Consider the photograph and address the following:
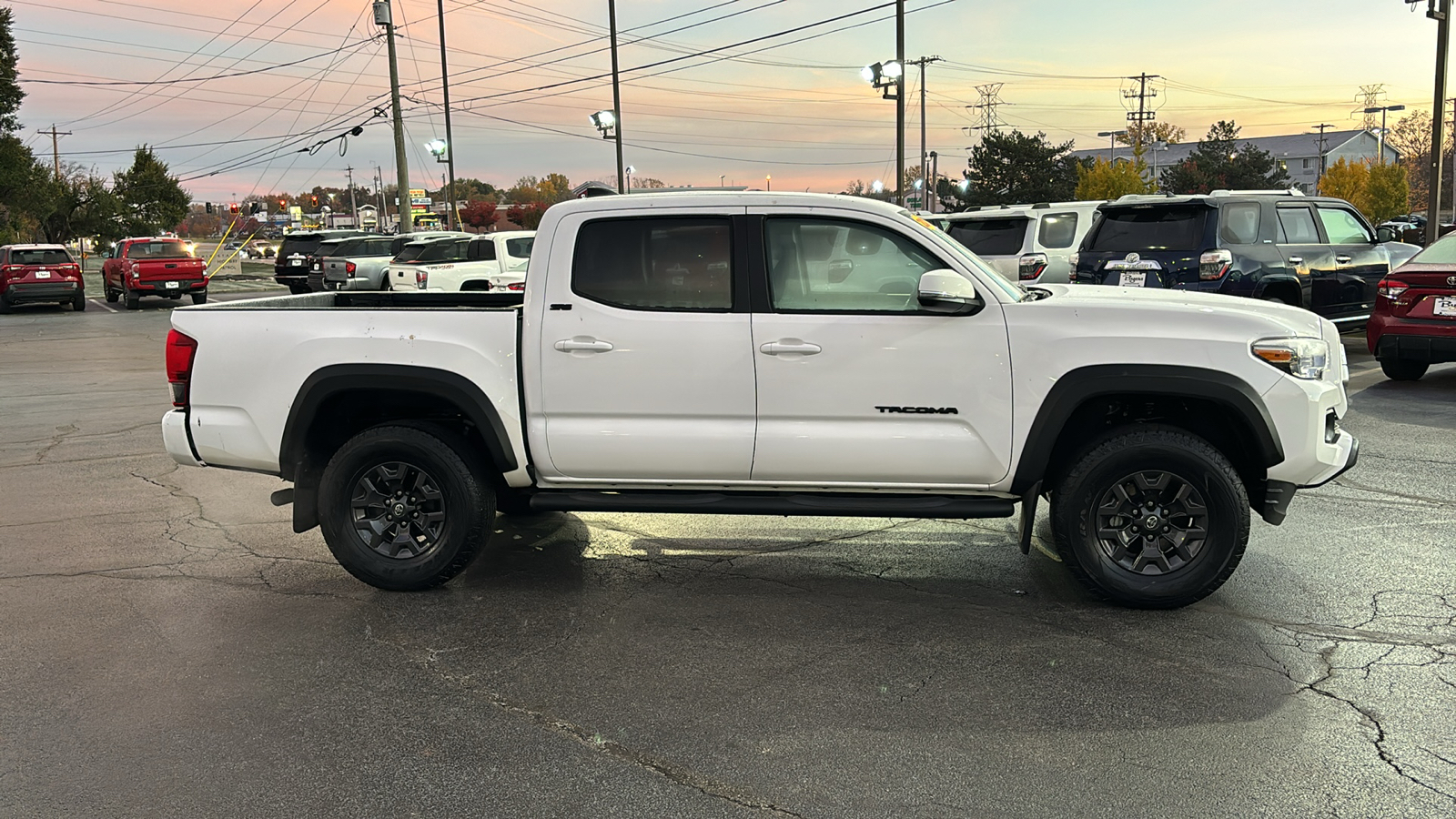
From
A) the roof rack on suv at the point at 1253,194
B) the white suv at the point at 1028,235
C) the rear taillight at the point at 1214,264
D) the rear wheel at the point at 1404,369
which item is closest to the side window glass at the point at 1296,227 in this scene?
the roof rack on suv at the point at 1253,194

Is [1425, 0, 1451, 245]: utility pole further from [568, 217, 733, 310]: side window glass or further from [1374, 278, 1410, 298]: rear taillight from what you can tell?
[568, 217, 733, 310]: side window glass

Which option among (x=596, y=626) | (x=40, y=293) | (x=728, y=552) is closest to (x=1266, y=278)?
(x=728, y=552)

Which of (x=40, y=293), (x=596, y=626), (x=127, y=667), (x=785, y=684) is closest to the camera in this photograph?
(x=785, y=684)

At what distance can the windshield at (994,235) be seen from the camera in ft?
47.5

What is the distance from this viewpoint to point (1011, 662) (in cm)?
439

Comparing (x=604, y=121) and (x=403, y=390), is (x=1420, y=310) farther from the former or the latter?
(x=604, y=121)

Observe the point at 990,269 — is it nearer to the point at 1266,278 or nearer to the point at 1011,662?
the point at 1011,662

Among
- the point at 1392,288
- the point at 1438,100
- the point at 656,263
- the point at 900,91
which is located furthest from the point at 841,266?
the point at 900,91

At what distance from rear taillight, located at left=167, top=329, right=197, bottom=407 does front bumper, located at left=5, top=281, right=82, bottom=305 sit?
26.3m

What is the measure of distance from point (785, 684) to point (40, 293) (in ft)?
96.1

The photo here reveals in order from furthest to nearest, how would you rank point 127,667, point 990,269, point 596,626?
point 990,269 → point 596,626 → point 127,667

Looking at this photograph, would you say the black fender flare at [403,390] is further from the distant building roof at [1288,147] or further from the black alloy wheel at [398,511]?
the distant building roof at [1288,147]

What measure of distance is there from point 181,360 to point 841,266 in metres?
3.29

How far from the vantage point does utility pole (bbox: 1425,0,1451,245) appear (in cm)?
2056
